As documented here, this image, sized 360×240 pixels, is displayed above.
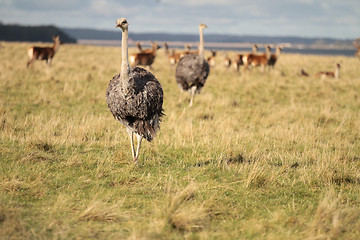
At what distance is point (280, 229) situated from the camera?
3.92 meters

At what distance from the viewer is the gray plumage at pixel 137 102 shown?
18.2 ft

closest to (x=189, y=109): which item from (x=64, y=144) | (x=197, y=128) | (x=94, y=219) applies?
(x=197, y=128)

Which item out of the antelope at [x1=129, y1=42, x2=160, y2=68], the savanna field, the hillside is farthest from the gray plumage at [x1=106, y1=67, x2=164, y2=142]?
the hillside

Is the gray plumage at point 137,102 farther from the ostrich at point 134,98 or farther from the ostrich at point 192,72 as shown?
the ostrich at point 192,72

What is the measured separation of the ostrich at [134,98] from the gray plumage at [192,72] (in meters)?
5.89

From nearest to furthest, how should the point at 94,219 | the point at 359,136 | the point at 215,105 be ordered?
the point at 94,219 < the point at 359,136 < the point at 215,105

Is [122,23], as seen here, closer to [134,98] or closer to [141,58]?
[134,98]

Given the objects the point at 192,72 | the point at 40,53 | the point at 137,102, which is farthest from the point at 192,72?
the point at 40,53

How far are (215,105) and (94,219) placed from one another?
8.14 metres

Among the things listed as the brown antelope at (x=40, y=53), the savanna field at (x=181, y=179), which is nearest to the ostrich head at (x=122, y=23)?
the savanna field at (x=181, y=179)

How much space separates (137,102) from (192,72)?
652 cm

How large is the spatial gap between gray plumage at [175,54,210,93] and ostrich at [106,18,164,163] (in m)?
5.89

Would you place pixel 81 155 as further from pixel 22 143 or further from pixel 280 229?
pixel 280 229

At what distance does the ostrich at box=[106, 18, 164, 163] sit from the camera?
548 cm
